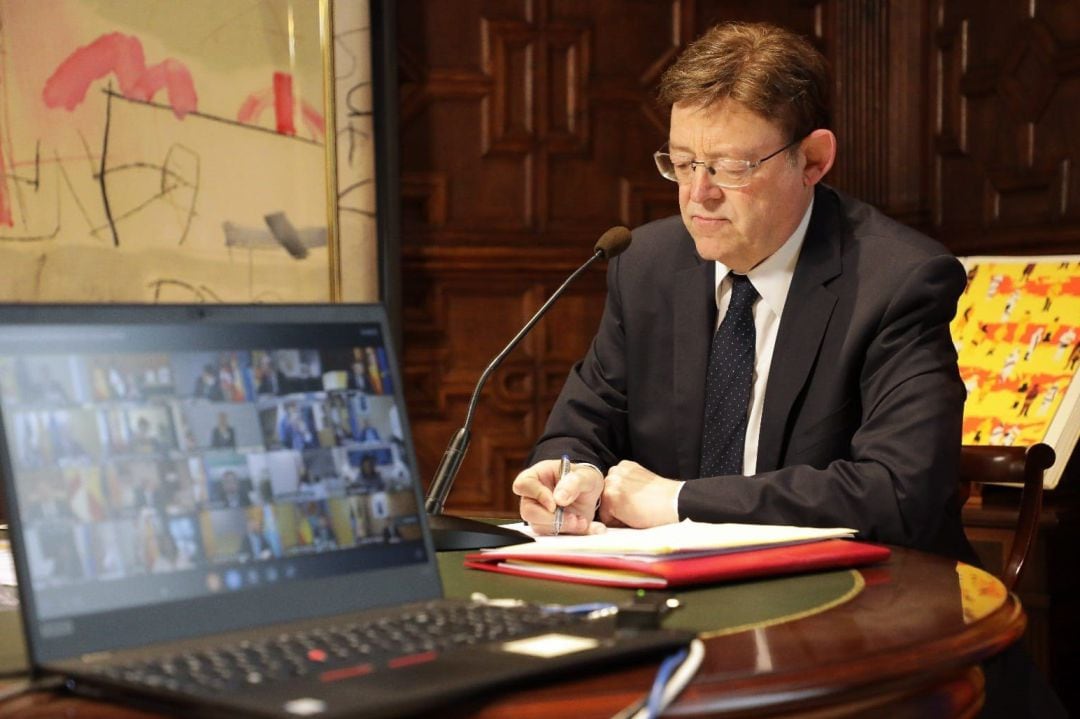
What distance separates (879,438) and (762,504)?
0.77 ft

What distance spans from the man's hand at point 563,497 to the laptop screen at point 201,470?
0.57 meters

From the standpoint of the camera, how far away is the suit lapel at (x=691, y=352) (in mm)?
2340

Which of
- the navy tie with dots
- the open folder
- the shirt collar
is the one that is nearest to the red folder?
the open folder

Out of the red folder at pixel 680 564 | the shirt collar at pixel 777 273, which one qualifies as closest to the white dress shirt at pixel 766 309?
the shirt collar at pixel 777 273

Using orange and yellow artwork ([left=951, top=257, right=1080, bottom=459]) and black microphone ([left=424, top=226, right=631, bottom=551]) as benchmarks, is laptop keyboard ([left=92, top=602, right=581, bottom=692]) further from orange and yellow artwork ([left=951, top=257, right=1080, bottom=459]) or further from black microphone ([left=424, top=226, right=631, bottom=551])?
orange and yellow artwork ([left=951, top=257, right=1080, bottom=459])

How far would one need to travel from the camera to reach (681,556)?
1.50 meters

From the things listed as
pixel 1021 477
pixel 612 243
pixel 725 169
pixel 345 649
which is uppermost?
pixel 725 169

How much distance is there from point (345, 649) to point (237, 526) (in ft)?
0.57

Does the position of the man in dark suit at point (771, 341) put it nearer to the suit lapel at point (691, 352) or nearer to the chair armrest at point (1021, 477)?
the suit lapel at point (691, 352)

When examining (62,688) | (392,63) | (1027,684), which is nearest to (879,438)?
(1027,684)

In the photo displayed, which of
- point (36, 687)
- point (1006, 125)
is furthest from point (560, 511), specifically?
point (1006, 125)

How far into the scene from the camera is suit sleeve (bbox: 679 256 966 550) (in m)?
1.92

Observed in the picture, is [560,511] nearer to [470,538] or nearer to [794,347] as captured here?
[470,538]

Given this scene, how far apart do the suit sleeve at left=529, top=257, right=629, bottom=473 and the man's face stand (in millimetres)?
266
